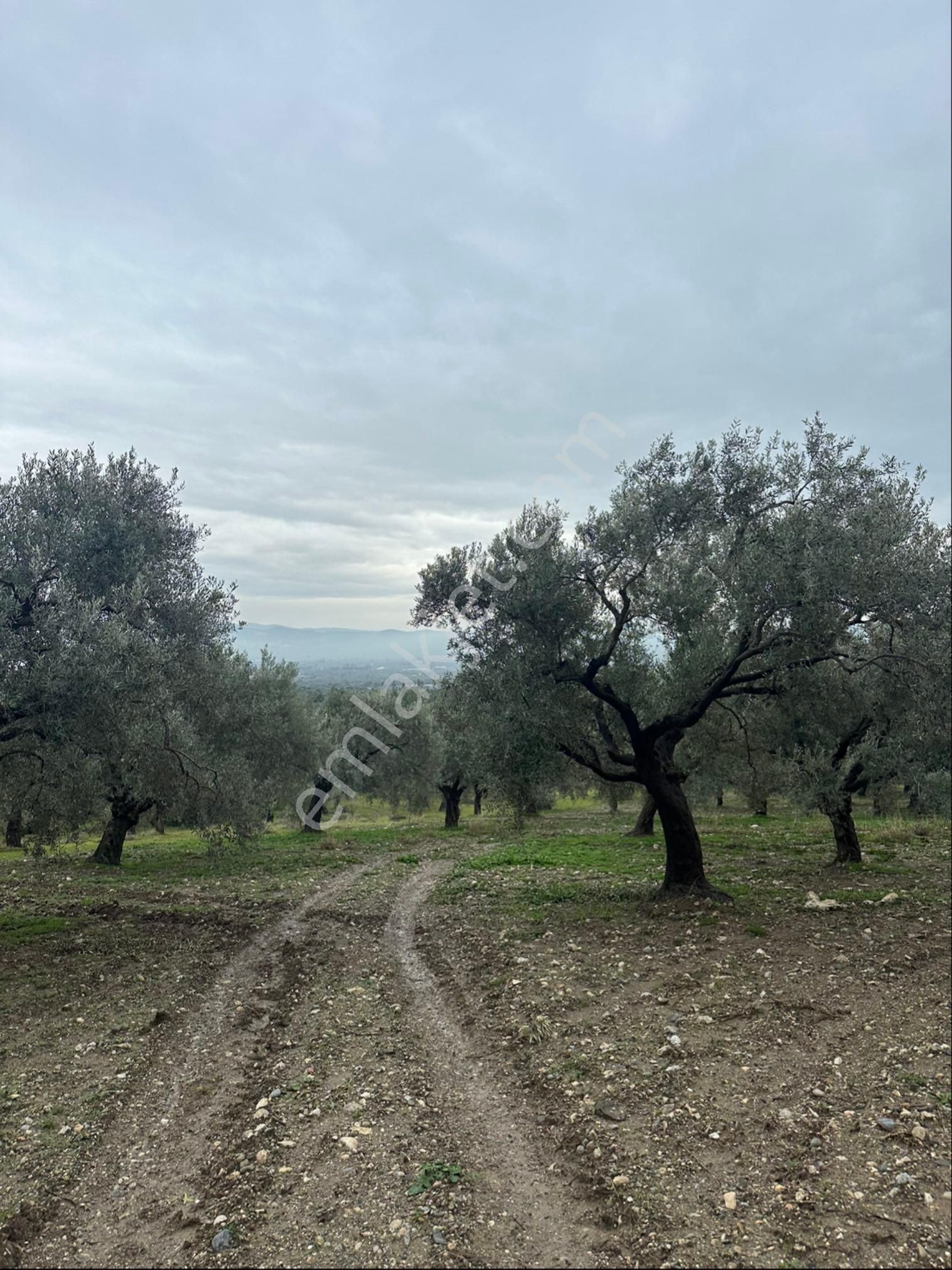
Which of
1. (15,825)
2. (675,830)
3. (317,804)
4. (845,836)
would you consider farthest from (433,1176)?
(317,804)

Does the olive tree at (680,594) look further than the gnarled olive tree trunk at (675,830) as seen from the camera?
No

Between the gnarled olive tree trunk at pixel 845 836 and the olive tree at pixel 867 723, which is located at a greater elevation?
the olive tree at pixel 867 723

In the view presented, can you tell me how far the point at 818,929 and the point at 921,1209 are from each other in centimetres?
913

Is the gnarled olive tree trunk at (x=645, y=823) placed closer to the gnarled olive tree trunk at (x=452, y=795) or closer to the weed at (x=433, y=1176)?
the gnarled olive tree trunk at (x=452, y=795)

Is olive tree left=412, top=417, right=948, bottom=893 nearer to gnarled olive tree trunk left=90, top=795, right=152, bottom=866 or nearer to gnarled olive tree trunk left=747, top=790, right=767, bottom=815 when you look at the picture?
gnarled olive tree trunk left=90, top=795, right=152, bottom=866

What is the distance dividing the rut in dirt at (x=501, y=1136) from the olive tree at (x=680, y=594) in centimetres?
665

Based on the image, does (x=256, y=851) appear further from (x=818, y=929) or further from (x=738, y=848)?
(x=818, y=929)

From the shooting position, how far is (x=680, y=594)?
1587 centimetres

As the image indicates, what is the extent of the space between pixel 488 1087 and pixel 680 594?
11097 millimetres

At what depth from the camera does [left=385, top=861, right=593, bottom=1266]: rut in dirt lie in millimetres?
5699

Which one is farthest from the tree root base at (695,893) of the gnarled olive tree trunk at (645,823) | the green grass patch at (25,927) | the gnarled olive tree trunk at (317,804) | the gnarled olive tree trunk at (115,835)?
the gnarled olive tree trunk at (317,804)

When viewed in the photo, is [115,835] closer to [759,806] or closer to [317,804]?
[317,804]

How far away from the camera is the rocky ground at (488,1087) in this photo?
19.1 ft

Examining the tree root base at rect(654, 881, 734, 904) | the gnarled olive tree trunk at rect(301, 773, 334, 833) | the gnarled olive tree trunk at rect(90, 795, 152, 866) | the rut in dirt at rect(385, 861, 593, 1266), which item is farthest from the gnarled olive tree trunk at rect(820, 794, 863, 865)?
the gnarled olive tree trunk at rect(301, 773, 334, 833)
